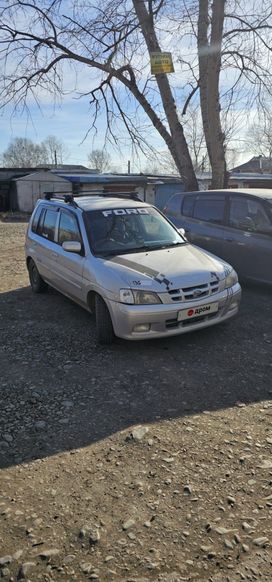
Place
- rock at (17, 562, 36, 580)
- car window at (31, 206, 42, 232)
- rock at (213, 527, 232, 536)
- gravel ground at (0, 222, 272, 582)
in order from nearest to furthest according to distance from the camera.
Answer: rock at (17, 562, 36, 580)
gravel ground at (0, 222, 272, 582)
rock at (213, 527, 232, 536)
car window at (31, 206, 42, 232)

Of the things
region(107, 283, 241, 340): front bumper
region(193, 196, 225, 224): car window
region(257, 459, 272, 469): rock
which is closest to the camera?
region(257, 459, 272, 469): rock

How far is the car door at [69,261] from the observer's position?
5.59 meters

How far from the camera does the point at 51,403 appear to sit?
3844mm

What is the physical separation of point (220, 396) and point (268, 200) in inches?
157

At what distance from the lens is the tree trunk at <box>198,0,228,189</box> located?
10438mm

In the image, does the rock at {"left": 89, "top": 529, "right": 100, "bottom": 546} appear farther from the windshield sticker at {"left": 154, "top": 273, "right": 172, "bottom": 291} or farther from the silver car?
the windshield sticker at {"left": 154, "top": 273, "right": 172, "bottom": 291}

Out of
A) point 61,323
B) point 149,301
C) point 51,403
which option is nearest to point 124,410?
point 51,403

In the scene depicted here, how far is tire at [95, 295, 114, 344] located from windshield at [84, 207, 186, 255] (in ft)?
2.53

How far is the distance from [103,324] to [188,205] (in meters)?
4.07

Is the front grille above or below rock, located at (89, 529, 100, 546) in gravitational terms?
above

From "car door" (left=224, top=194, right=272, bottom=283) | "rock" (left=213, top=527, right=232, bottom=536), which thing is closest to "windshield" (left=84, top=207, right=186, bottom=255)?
"car door" (left=224, top=194, right=272, bottom=283)

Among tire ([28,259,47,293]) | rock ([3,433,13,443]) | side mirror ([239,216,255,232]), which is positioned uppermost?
side mirror ([239,216,255,232])

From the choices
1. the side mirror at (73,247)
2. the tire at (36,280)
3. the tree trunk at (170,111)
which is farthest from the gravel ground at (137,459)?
the tree trunk at (170,111)

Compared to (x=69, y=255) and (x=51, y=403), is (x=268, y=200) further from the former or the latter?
(x=51, y=403)
